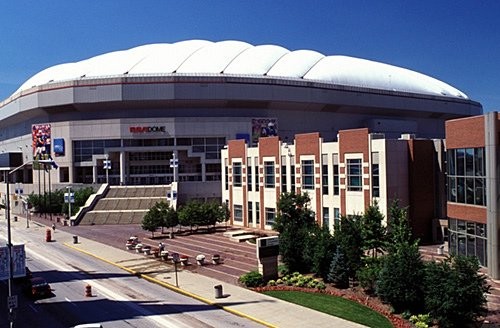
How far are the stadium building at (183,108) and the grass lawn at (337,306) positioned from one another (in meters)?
56.6

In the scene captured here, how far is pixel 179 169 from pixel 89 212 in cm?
2719

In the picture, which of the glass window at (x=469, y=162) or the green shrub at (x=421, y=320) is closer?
the green shrub at (x=421, y=320)

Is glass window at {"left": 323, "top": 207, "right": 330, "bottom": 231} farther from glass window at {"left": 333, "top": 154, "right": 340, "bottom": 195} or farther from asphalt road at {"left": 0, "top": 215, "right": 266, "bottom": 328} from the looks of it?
asphalt road at {"left": 0, "top": 215, "right": 266, "bottom": 328}

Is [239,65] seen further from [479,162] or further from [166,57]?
[479,162]

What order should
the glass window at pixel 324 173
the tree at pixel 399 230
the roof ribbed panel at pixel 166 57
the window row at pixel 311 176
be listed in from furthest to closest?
the roof ribbed panel at pixel 166 57 → the glass window at pixel 324 173 → the window row at pixel 311 176 → the tree at pixel 399 230

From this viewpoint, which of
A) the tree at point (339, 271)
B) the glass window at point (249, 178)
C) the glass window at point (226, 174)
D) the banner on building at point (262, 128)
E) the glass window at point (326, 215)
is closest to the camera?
the tree at point (339, 271)

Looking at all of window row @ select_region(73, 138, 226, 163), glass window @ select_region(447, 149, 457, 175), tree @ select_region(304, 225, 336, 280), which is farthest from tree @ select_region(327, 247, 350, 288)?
window row @ select_region(73, 138, 226, 163)

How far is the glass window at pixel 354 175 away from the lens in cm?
4788

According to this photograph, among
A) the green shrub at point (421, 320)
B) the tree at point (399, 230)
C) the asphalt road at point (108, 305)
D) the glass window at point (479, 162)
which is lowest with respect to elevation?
the asphalt road at point (108, 305)

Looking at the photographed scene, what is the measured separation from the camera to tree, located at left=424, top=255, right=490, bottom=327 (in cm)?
2261

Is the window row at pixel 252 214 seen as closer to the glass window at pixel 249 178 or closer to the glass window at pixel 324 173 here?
the glass window at pixel 249 178

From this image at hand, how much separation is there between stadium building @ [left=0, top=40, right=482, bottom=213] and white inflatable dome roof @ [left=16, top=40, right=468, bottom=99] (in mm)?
300

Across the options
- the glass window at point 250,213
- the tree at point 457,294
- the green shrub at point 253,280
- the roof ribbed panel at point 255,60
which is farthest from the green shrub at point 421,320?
the roof ribbed panel at point 255,60

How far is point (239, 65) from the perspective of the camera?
106 metres
